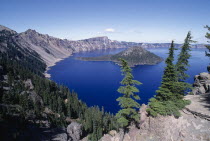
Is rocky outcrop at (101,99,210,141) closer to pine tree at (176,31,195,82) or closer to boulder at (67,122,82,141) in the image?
pine tree at (176,31,195,82)

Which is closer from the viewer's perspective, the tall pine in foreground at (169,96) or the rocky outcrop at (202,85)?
the tall pine in foreground at (169,96)

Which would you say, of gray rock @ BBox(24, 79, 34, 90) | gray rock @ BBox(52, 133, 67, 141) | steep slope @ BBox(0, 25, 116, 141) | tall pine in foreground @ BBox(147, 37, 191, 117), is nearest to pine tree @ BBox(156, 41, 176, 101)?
tall pine in foreground @ BBox(147, 37, 191, 117)

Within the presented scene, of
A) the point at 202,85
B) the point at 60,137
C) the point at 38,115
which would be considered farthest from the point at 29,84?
the point at 202,85

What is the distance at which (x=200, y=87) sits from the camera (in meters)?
49.6

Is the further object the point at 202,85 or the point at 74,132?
the point at 74,132

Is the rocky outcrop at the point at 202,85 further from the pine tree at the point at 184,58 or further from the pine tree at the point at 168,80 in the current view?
the pine tree at the point at 168,80

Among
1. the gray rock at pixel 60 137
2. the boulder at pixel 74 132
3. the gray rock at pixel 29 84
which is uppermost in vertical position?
the gray rock at pixel 29 84

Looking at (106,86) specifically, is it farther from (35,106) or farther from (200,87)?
(200,87)

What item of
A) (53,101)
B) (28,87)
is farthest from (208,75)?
(28,87)

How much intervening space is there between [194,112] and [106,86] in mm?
137617

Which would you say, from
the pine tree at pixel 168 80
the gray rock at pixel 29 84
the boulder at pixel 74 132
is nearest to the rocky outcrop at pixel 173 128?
the pine tree at pixel 168 80

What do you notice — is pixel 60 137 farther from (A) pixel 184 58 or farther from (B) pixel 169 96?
(A) pixel 184 58

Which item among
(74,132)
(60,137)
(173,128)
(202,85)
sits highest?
(202,85)

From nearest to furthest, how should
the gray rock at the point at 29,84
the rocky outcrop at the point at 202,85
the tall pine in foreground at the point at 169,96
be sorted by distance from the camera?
the tall pine in foreground at the point at 169,96 → the rocky outcrop at the point at 202,85 → the gray rock at the point at 29,84
